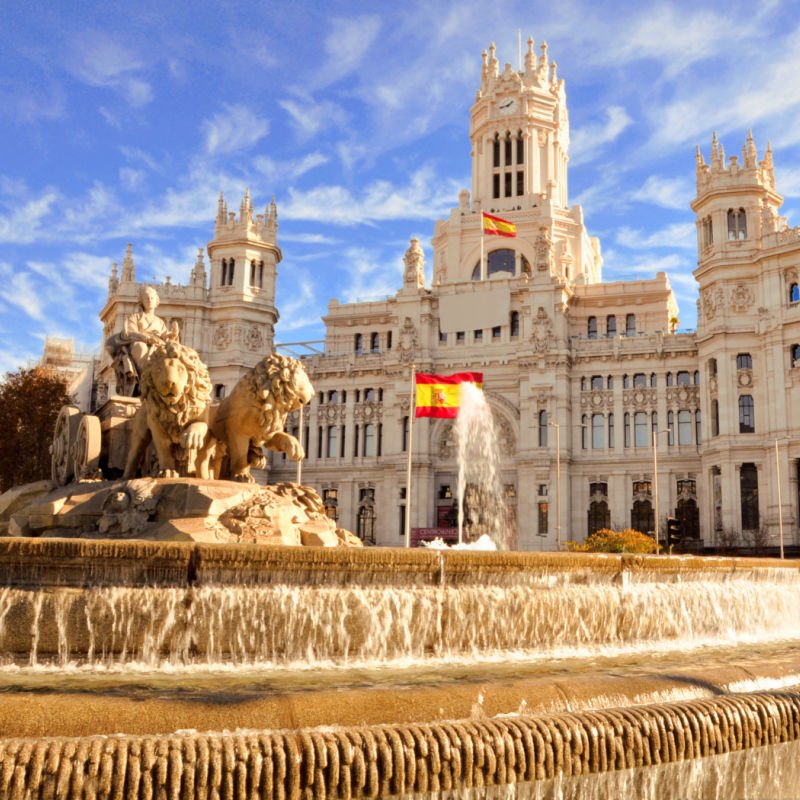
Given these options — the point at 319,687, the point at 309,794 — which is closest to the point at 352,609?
the point at 319,687

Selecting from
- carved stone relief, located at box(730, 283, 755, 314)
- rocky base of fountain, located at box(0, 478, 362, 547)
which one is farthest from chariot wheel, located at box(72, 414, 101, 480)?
carved stone relief, located at box(730, 283, 755, 314)

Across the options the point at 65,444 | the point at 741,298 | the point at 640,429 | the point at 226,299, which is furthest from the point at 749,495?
the point at 65,444

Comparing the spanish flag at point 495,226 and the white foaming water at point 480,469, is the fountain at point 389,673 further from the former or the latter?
the spanish flag at point 495,226

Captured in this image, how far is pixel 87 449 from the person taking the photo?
575 inches

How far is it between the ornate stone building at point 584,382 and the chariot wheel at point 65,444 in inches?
1875

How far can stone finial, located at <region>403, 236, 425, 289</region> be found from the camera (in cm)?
7475

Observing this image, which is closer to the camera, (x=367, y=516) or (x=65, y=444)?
(x=65, y=444)

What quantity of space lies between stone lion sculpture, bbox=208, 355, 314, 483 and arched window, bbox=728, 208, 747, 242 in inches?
2244

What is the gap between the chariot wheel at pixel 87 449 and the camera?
14.6m

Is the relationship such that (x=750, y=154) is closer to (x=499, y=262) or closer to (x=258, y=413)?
(x=499, y=262)

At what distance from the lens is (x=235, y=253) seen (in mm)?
76062

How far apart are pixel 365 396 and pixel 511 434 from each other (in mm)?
13479

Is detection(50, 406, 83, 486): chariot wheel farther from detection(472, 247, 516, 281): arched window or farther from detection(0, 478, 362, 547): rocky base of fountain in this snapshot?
detection(472, 247, 516, 281): arched window

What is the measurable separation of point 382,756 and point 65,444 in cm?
1131
